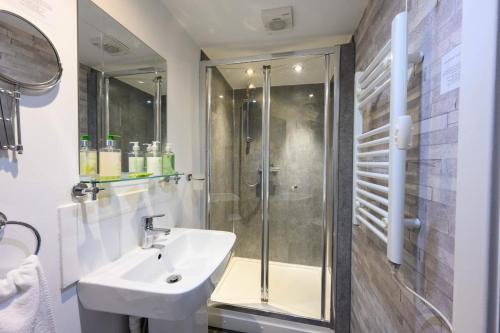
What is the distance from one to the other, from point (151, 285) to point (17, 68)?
0.82m

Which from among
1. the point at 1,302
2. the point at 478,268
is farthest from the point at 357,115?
the point at 1,302

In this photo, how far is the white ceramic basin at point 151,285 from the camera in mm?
→ 784

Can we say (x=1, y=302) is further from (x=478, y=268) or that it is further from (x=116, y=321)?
(x=478, y=268)

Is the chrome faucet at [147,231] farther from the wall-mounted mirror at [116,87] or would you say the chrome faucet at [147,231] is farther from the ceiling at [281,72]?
the ceiling at [281,72]

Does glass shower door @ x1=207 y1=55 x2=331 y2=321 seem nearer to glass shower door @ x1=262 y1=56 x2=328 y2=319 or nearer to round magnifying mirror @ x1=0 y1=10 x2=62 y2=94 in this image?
glass shower door @ x1=262 y1=56 x2=328 y2=319

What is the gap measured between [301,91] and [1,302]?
2314 millimetres

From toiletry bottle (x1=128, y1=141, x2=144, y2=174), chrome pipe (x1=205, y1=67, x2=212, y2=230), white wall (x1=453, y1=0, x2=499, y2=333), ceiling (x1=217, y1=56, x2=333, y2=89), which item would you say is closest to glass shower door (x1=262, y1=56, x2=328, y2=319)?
ceiling (x1=217, y1=56, x2=333, y2=89)

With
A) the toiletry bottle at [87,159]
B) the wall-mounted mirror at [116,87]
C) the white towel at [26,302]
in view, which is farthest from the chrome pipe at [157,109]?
the white towel at [26,302]

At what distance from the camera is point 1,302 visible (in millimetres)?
571

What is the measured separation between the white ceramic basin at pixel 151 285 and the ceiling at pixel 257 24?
1.48 m

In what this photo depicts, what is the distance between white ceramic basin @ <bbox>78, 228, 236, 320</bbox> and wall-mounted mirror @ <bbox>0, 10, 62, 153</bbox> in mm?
560

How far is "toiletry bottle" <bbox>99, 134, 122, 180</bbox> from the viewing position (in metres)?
0.94

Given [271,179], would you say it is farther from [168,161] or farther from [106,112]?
[106,112]

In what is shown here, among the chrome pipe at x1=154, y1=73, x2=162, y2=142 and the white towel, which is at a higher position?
the chrome pipe at x1=154, y1=73, x2=162, y2=142
